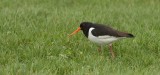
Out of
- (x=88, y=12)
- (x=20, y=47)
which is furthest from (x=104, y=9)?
(x=20, y=47)

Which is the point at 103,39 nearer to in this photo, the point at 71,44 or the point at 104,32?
the point at 104,32

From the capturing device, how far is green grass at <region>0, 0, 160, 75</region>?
20.5 feet

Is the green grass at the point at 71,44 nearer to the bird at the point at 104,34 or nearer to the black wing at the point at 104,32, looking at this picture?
the bird at the point at 104,34

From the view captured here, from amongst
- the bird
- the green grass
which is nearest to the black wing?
the bird

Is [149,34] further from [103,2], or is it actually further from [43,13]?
[103,2]

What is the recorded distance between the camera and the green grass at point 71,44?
20.5 ft

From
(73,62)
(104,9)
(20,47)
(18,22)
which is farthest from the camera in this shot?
(104,9)

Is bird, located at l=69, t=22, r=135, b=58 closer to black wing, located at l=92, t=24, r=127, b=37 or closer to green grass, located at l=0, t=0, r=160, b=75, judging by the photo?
black wing, located at l=92, t=24, r=127, b=37

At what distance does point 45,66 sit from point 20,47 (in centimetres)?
149

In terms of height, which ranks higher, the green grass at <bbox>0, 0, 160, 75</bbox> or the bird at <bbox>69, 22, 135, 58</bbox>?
the bird at <bbox>69, 22, 135, 58</bbox>

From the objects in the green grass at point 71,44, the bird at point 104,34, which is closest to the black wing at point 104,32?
the bird at point 104,34

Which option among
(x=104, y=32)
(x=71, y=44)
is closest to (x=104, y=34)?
(x=104, y=32)

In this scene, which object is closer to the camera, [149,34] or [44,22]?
[149,34]

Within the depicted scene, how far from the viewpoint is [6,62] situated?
664 centimetres
